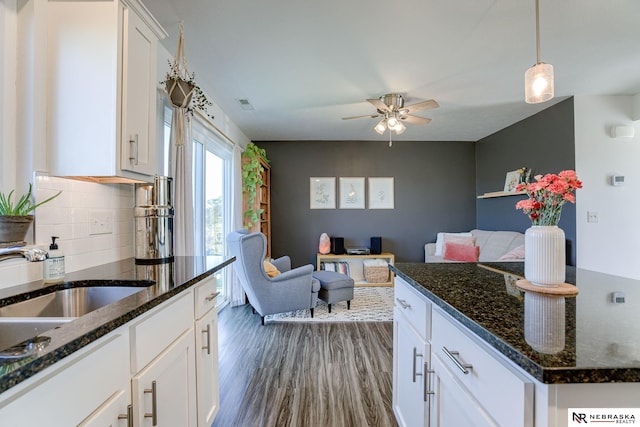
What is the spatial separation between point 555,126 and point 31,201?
4.81m

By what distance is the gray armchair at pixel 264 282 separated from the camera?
2967 mm

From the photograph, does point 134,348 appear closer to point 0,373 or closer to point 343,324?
point 0,373

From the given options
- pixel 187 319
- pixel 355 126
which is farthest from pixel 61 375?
pixel 355 126

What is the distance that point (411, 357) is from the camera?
4.60 ft

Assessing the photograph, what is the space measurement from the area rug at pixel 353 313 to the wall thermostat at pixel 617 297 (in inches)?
98.2

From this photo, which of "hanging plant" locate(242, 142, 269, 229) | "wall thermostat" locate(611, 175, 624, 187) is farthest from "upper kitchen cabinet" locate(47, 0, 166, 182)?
"wall thermostat" locate(611, 175, 624, 187)

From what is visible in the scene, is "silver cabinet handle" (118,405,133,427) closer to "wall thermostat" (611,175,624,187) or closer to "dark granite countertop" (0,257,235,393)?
"dark granite countertop" (0,257,235,393)

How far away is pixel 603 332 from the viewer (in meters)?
0.76

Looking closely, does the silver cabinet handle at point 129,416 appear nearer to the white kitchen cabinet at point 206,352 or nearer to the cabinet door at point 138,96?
the white kitchen cabinet at point 206,352

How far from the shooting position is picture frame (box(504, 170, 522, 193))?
4320 mm

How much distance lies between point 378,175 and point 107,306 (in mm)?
4901

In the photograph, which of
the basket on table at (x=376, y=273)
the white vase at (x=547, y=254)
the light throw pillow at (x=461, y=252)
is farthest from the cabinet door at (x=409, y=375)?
the light throw pillow at (x=461, y=252)

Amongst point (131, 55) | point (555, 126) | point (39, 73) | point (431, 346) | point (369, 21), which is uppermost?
point (369, 21)

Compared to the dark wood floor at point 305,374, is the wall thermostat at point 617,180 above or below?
above
